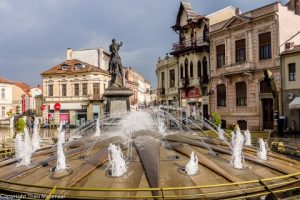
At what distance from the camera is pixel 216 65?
139 ft

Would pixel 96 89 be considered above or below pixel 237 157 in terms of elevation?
above

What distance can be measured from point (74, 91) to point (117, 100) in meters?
42.7

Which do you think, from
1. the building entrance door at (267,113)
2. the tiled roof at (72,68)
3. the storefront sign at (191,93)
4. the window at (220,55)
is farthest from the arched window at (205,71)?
the tiled roof at (72,68)

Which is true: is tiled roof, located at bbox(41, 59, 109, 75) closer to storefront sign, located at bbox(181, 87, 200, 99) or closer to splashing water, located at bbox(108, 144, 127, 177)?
storefront sign, located at bbox(181, 87, 200, 99)

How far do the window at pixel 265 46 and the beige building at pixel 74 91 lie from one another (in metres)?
31.6

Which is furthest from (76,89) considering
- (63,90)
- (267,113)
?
(267,113)

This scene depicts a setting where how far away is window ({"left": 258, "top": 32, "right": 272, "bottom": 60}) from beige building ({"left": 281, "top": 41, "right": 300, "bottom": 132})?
183 cm

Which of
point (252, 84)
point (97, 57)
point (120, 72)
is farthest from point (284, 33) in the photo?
point (97, 57)

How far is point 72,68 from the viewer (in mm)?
64812

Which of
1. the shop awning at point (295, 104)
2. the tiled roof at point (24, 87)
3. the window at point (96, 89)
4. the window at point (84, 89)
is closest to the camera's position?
the shop awning at point (295, 104)

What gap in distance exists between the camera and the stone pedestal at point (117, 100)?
2233 centimetres

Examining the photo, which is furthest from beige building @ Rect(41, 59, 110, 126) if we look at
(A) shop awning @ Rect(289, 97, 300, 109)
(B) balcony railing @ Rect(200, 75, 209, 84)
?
(A) shop awning @ Rect(289, 97, 300, 109)

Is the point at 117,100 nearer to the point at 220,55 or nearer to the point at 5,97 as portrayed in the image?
the point at 220,55

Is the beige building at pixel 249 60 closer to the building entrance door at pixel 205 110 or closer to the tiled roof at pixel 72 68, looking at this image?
the building entrance door at pixel 205 110
